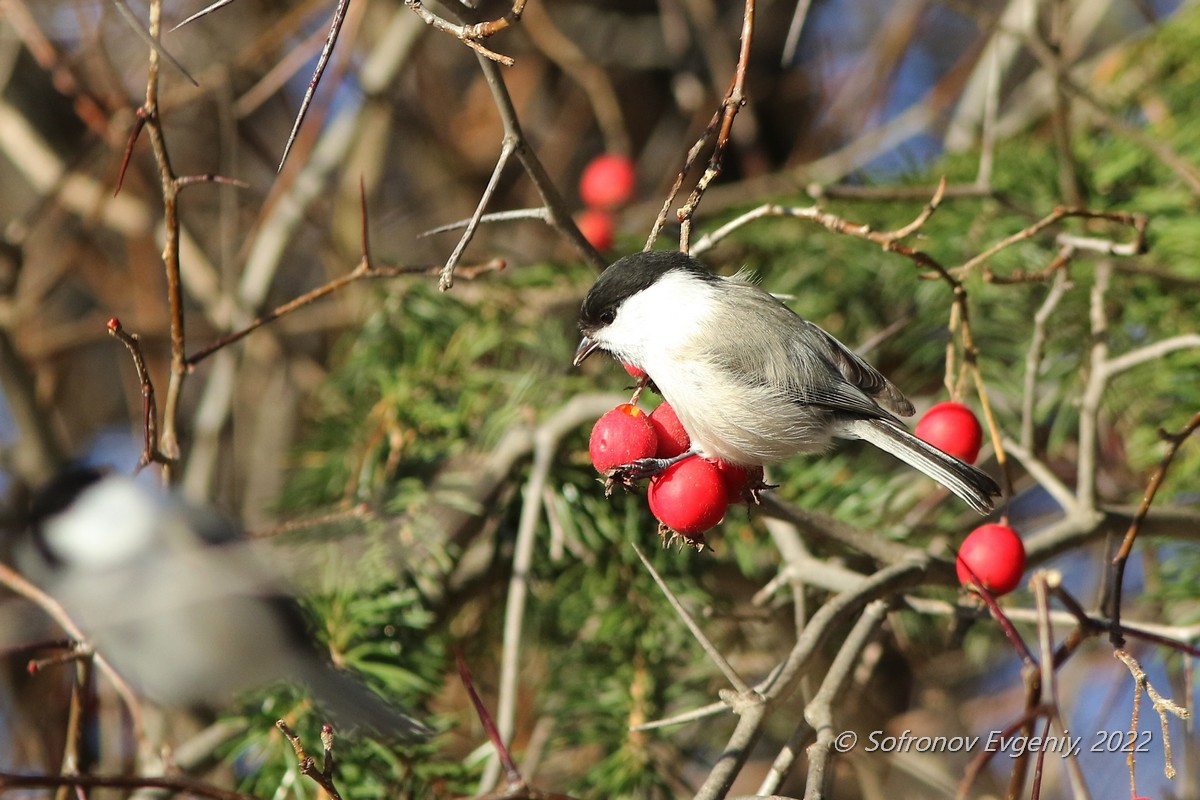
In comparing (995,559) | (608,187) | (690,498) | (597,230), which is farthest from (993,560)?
(608,187)

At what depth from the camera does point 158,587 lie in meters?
1.76

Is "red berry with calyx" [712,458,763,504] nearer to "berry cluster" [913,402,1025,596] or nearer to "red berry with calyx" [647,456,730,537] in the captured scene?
"red berry with calyx" [647,456,730,537]

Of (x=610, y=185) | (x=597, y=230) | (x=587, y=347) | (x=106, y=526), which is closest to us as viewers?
(x=587, y=347)

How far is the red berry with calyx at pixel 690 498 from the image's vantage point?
2.75ft

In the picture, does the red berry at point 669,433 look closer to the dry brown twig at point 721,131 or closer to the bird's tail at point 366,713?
the dry brown twig at point 721,131

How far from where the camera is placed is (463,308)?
1.54 meters

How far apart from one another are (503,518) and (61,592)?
100cm

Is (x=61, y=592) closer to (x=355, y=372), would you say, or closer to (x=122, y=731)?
(x=122, y=731)

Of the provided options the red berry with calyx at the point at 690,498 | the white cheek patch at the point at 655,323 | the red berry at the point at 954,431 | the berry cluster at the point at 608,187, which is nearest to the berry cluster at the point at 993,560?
the red berry at the point at 954,431

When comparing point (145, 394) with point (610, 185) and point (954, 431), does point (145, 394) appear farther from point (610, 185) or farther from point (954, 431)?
point (610, 185)

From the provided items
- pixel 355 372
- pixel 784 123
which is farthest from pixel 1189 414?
pixel 784 123

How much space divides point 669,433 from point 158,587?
47.4 inches

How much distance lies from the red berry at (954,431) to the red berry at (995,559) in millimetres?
117

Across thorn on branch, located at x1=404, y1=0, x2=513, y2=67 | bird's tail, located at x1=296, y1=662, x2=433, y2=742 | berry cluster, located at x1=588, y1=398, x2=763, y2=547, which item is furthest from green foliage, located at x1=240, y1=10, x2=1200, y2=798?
thorn on branch, located at x1=404, y1=0, x2=513, y2=67
